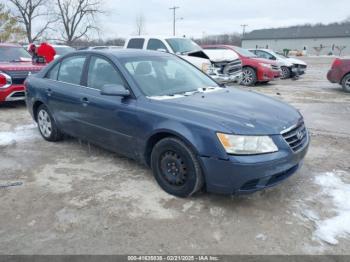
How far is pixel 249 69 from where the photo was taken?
13.0 meters

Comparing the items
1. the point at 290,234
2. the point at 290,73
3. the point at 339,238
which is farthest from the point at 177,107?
the point at 290,73

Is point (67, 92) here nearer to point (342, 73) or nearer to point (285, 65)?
point (342, 73)

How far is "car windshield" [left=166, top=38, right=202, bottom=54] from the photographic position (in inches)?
413

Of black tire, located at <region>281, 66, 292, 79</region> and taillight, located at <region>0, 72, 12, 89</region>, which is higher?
taillight, located at <region>0, 72, 12, 89</region>

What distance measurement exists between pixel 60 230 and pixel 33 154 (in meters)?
2.32

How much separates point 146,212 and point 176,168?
0.55 metres

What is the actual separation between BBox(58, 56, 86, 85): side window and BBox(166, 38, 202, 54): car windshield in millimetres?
5783

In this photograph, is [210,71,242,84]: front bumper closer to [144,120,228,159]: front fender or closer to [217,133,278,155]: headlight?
[144,120,228,159]: front fender

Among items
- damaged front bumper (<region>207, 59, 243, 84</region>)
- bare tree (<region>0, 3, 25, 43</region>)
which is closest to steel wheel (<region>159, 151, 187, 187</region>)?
damaged front bumper (<region>207, 59, 243, 84</region>)

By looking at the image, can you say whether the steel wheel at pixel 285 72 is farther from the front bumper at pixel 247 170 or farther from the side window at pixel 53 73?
the front bumper at pixel 247 170

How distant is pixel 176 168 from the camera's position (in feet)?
11.5

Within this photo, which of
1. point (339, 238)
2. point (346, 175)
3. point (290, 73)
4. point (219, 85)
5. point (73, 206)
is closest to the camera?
point (339, 238)

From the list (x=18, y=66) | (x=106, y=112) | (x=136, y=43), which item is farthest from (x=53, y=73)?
(x=136, y=43)

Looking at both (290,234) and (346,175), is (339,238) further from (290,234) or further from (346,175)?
(346,175)
